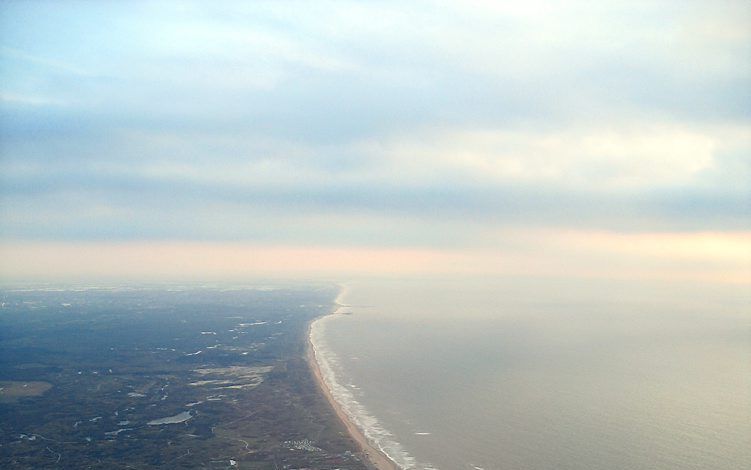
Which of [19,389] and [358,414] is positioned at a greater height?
[358,414]

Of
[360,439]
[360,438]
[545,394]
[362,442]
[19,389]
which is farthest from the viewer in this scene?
[19,389]

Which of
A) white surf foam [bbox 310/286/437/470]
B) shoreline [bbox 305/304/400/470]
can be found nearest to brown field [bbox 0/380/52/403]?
shoreline [bbox 305/304/400/470]

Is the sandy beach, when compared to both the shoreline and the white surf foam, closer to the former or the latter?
the shoreline

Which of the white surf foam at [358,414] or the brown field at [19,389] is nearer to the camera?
the white surf foam at [358,414]

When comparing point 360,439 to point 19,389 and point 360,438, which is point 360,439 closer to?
point 360,438

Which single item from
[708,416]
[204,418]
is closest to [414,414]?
[204,418]

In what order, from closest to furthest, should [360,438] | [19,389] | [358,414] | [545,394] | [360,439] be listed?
1. [360,439]
2. [360,438]
3. [358,414]
4. [545,394]
5. [19,389]

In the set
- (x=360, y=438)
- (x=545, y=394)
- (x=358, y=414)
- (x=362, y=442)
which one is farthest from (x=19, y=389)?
(x=545, y=394)

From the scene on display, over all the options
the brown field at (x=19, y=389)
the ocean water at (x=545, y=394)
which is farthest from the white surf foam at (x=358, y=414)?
the brown field at (x=19, y=389)

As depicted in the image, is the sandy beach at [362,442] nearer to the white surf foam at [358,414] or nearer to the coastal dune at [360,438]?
the coastal dune at [360,438]
